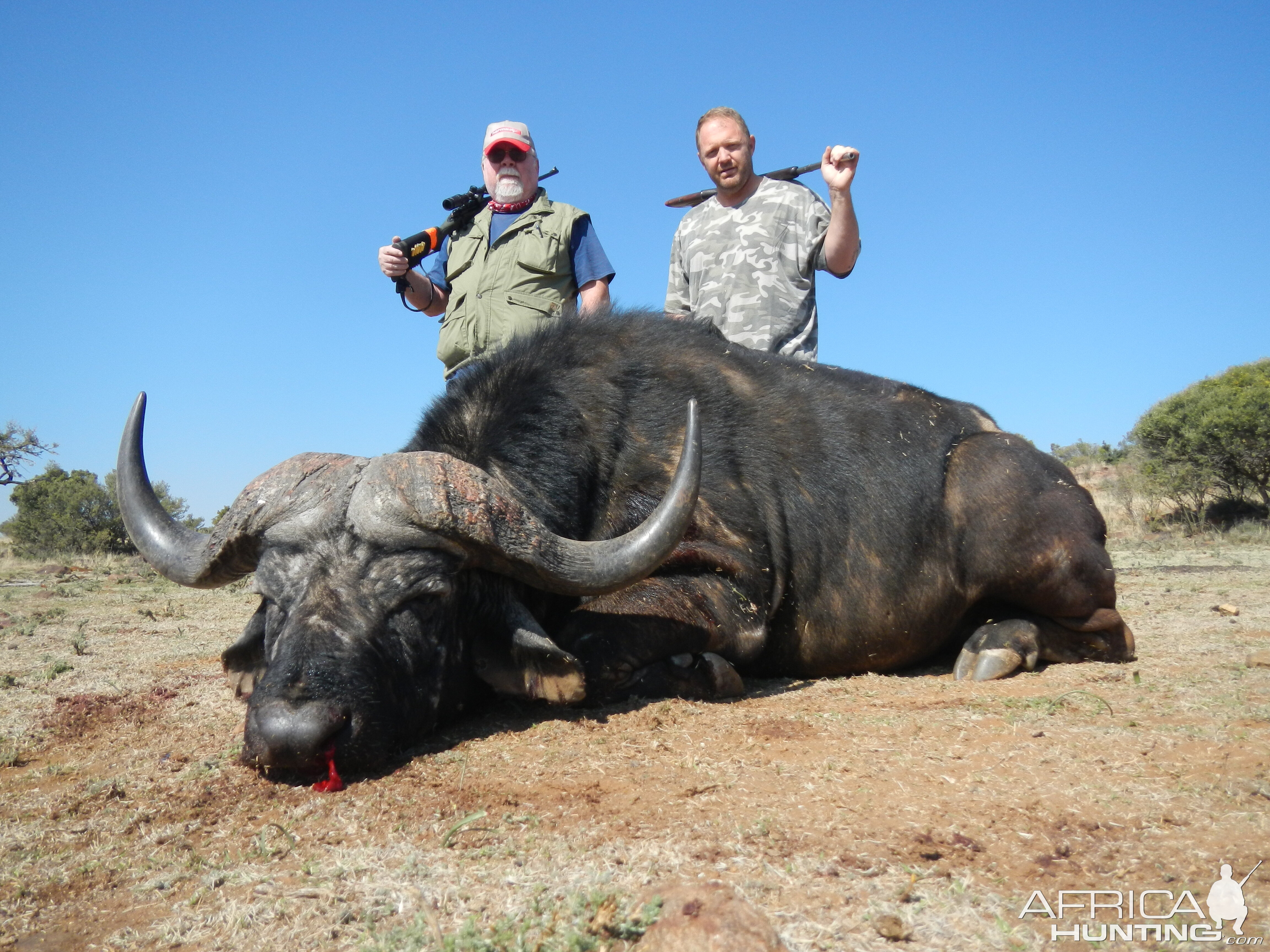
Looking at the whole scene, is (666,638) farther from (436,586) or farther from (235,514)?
(235,514)

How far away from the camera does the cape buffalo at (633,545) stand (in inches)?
128

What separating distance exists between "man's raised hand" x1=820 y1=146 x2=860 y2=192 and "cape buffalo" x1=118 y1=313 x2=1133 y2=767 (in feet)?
3.84

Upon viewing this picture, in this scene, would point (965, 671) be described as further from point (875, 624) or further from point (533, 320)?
point (533, 320)

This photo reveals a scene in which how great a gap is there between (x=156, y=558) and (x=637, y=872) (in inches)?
104

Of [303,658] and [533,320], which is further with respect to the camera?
[533,320]

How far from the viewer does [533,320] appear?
19.9 feet

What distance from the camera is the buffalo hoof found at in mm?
4602

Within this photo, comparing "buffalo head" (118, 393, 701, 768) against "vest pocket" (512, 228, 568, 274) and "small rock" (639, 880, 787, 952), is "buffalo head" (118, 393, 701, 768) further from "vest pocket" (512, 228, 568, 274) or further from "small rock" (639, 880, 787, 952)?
"vest pocket" (512, 228, 568, 274)

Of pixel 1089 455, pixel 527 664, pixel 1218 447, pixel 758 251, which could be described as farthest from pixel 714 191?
pixel 1089 455

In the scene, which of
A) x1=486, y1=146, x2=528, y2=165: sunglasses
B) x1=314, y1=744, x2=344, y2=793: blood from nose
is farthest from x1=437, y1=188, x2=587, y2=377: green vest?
x1=314, y1=744, x2=344, y2=793: blood from nose

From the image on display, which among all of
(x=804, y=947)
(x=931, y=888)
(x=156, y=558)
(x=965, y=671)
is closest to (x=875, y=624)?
(x=965, y=671)

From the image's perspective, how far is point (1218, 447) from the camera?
16.3 m

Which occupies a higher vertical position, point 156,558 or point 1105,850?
point 156,558

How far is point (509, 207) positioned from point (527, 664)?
157 inches
